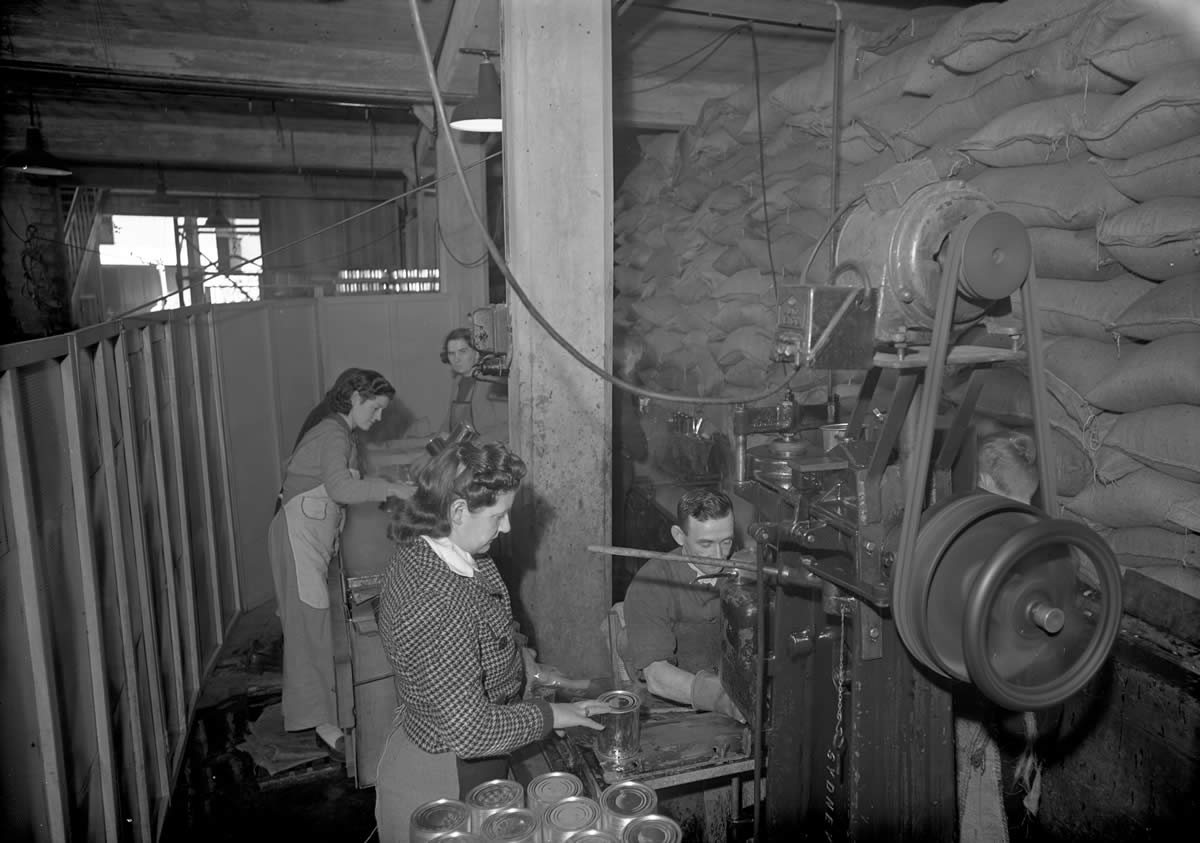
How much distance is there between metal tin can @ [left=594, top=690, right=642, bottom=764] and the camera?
2.08m

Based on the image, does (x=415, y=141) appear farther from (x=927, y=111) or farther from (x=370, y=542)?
(x=927, y=111)

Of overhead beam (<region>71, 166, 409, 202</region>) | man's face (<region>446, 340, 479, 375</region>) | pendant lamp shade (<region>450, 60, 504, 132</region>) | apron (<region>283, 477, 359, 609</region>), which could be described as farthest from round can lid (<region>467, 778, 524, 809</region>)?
overhead beam (<region>71, 166, 409, 202</region>)

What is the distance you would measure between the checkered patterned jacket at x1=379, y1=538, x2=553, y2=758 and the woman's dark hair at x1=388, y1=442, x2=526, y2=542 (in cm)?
5

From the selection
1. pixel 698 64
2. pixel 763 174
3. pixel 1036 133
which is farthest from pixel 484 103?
pixel 1036 133

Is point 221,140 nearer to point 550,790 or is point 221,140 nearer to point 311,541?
point 311,541

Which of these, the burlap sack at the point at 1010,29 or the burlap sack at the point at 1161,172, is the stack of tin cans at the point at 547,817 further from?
the burlap sack at the point at 1010,29

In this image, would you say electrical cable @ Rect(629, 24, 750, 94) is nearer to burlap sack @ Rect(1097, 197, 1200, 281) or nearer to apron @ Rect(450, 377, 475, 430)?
apron @ Rect(450, 377, 475, 430)

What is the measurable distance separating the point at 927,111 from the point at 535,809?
115 inches

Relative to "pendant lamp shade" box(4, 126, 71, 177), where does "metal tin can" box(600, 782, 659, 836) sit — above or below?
below

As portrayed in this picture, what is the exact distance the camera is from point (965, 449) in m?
1.79

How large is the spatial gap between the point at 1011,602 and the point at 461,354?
408cm

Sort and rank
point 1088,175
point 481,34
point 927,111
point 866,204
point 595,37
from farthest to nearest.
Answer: point 481,34 → point 927,111 → point 595,37 → point 1088,175 → point 866,204

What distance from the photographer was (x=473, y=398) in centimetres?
497

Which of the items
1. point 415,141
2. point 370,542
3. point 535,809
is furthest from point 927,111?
point 415,141
